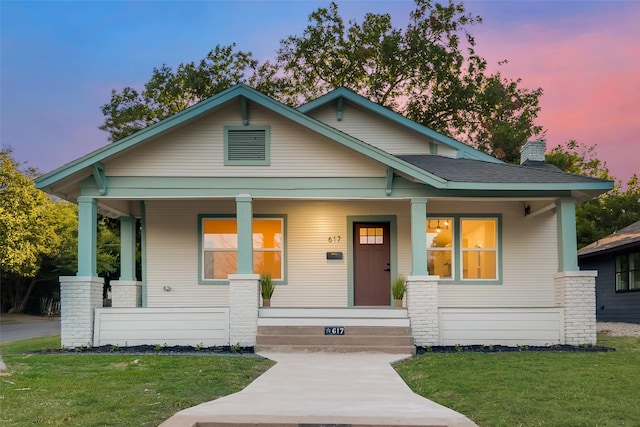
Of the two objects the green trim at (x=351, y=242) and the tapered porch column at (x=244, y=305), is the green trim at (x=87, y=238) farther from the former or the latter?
the green trim at (x=351, y=242)

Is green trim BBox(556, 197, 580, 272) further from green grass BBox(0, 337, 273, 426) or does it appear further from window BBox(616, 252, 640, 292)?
window BBox(616, 252, 640, 292)

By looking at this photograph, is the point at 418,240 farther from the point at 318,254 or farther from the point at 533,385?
the point at 533,385

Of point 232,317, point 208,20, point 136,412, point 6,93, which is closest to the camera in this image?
point 136,412

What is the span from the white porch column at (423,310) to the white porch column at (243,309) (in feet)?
9.56

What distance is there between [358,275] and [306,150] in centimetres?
364

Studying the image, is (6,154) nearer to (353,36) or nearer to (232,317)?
(353,36)

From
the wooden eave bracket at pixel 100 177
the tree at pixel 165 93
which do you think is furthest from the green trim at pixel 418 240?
the tree at pixel 165 93

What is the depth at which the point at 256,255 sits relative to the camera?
1548cm

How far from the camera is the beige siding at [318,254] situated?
15.4m

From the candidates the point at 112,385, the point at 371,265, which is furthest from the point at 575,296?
the point at 112,385

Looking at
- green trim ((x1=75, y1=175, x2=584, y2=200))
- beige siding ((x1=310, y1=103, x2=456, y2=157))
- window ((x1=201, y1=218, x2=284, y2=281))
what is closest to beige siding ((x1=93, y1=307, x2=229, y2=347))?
green trim ((x1=75, y1=175, x2=584, y2=200))

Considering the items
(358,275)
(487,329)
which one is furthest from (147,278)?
(487,329)

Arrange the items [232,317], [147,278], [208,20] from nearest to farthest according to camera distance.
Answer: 1. [232,317]
2. [147,278]
3. [208,20]

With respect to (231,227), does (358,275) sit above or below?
below
